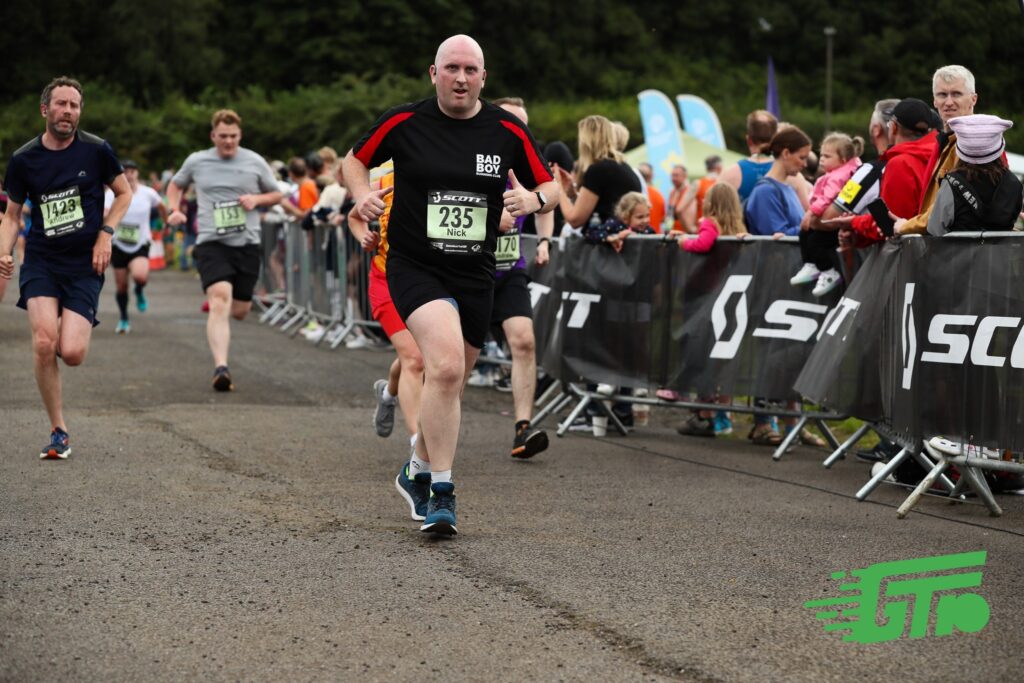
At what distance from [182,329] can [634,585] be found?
540 inches

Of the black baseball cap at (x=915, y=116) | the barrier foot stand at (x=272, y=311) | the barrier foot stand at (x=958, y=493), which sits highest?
the black baseball cap at (x=915, y=116)

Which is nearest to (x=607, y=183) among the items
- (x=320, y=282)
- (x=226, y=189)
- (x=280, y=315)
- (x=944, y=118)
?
(x=944, y=118)

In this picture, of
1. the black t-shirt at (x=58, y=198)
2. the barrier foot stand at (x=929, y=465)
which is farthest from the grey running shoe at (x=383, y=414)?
the barrier foot stand at (x=929, y=465)

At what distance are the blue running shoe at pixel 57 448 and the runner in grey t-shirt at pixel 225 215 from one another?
3.85 m

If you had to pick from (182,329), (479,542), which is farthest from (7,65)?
(479,542)

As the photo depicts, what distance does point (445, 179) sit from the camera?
658cm

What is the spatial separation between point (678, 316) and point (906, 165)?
2.17 m

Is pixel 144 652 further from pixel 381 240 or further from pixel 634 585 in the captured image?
pixel 381 240

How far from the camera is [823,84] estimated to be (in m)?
72.2

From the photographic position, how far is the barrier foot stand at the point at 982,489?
7.38 m

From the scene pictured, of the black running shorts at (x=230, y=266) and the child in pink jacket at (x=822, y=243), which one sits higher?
the child in pink jacket at (x=822, y=243)

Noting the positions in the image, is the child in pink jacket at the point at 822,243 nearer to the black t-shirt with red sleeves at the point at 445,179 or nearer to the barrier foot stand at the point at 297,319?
the black t-shirt with red sleeves at the point at 445,179

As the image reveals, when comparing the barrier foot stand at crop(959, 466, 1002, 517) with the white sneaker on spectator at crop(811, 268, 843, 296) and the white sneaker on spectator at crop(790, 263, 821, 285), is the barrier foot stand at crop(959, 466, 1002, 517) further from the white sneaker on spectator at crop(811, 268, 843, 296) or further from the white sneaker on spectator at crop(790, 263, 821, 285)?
the white sneaker on spectator at crop(790, 263, 821, 285)

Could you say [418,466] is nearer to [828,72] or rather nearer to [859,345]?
[859,345]
